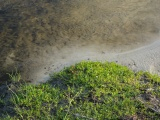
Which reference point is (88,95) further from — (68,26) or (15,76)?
(68,26)

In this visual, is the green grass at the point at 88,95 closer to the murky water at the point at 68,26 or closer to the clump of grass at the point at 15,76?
the clump of grass at the point at 15,76

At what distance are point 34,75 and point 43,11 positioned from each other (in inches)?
104

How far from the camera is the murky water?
23.1ft

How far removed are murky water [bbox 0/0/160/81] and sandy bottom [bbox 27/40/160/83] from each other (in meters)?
0.13

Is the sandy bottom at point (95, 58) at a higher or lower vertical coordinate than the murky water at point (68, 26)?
lower

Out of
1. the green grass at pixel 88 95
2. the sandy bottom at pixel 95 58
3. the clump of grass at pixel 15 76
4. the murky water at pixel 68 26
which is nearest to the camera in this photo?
the green grass at pixel 88 95

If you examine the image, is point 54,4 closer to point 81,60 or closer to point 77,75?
point 81,60

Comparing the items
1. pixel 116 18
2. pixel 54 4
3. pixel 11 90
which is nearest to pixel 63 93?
pixel 11 90

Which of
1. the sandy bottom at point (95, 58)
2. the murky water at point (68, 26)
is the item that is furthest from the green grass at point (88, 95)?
the murky water at point (68, 26)

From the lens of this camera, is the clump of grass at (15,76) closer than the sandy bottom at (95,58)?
Yes

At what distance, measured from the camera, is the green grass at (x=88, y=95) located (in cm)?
515

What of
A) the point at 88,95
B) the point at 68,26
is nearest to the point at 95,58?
the point at 88,95

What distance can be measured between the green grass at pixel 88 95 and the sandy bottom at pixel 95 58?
0.30 meters

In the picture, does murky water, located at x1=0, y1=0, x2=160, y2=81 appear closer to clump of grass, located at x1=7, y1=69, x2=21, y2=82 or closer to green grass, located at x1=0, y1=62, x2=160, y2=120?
clump of grass, located at x1=7, y1=69, x2=21, y2=82
